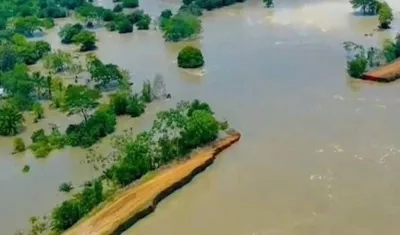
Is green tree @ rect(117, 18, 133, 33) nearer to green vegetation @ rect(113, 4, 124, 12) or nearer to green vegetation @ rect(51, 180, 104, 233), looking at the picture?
green vegetation @ rect(113, 4, 124, 12)

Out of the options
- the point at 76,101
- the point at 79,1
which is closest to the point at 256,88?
the point at 76,101

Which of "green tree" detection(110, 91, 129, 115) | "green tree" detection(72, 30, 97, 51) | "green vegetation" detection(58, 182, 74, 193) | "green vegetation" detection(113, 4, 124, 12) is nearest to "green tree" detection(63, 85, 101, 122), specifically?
"green tree" detection(110, 91, 129, 115)

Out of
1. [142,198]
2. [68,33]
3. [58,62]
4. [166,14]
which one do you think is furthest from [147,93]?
[166,14]

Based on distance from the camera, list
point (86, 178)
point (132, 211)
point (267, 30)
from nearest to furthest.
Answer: point (132, 211) → point (86, 178) → point (267, 30)

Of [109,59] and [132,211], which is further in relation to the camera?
[109,59]

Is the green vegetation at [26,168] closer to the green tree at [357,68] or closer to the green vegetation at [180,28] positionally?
the green tree at [357,68]

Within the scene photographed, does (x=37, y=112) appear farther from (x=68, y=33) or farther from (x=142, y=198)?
(x=68, y=33)

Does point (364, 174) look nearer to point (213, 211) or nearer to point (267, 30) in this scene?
point (213, 211)

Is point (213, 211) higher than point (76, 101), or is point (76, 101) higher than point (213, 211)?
point (76, 101)

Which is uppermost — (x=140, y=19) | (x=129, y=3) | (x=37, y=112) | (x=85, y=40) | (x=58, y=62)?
(x=129, y=3)
